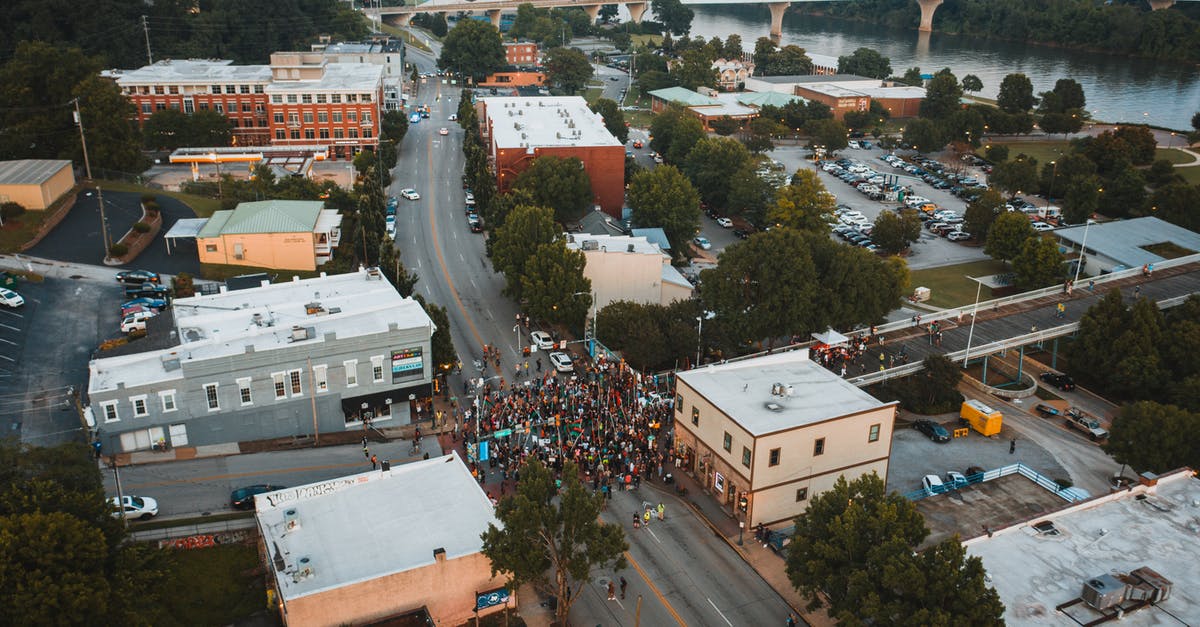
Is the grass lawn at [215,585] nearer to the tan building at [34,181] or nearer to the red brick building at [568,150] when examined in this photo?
the tan building at [34,181]

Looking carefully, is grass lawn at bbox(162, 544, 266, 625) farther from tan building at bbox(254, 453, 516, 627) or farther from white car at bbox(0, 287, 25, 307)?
white car at bbox(0, 287, 25, 307)

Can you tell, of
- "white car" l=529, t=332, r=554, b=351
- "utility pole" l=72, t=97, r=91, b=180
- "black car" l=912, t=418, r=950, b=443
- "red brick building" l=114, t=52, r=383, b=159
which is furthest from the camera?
"red brick building" l=114, t=52, r=383, b=159

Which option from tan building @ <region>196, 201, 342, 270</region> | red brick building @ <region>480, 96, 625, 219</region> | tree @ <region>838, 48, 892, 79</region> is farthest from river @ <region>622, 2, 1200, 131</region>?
tan building @ <region>196, 201, 342, 270</region>

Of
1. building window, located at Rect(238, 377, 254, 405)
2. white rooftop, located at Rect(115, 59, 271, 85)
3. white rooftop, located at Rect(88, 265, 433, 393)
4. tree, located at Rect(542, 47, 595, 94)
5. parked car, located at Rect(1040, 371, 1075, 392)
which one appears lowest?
parked car, located at Rect(1040, 371, 1075, 392)

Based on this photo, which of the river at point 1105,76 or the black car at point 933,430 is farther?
the river at point 1105,76

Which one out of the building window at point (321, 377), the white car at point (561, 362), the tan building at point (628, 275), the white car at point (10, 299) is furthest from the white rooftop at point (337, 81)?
the building window at point (321, 377)

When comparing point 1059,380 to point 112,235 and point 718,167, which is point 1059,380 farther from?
point 112,235
